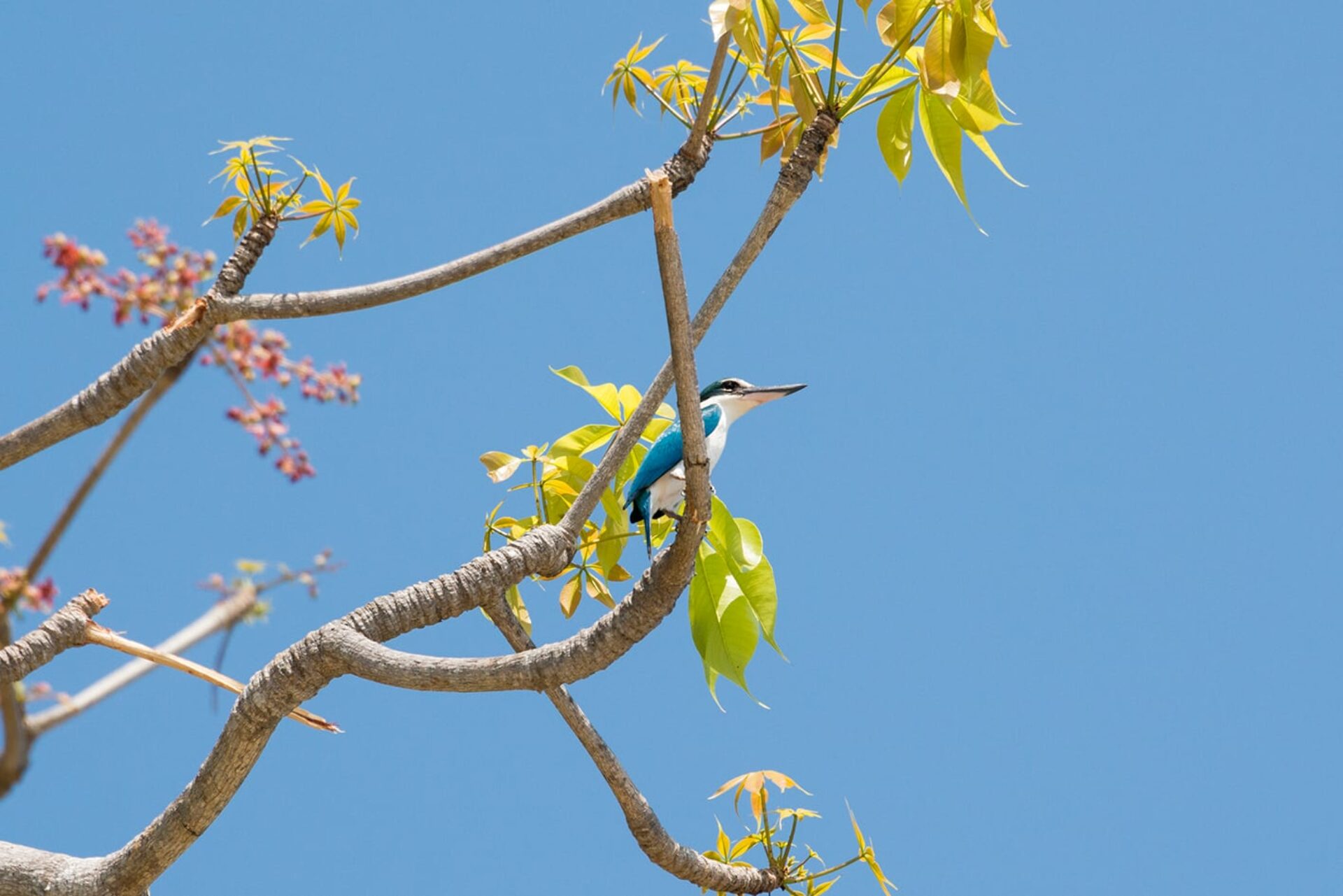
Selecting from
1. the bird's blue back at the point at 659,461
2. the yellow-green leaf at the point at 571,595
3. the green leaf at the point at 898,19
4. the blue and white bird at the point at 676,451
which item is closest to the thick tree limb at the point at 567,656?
the blue and white bird at the point at 676,451

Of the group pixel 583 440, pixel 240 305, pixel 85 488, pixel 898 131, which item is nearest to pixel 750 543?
pixel 583 440

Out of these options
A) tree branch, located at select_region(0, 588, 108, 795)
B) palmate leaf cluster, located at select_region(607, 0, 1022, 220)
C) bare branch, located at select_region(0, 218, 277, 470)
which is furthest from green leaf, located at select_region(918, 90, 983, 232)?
tree branch, located at select_region(0, 588, 108, 795)

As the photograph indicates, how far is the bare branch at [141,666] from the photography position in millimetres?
4180

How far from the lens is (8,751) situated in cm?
402

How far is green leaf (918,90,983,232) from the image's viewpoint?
9.63ft

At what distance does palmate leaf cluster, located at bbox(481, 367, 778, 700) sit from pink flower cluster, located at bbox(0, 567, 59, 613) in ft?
4.82

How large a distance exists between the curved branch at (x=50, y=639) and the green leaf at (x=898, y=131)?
2.21 m

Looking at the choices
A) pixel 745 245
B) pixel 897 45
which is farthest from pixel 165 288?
pixel 897 45

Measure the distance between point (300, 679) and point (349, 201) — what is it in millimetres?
1491

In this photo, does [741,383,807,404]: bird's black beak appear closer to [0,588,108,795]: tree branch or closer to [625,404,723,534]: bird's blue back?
[625,404,723,534]: bird's blue back

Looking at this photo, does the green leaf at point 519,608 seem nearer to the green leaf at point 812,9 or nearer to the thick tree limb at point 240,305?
the thick tree limb at point 240,305

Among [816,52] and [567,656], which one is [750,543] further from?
[816,52]

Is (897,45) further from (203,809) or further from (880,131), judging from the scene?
(203,809)

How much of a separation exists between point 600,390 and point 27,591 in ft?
6.17
